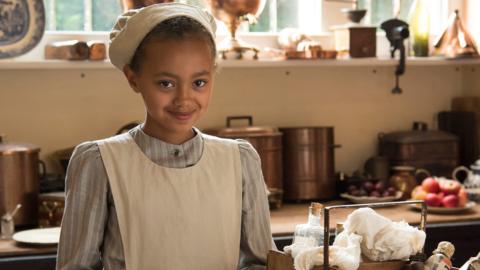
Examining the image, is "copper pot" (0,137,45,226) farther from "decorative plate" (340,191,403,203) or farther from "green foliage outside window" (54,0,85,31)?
"decorative plate" (340,191,403,203)

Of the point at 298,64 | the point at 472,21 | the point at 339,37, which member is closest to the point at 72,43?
the point at 298,64

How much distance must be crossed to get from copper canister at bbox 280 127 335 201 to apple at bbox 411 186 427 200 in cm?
35

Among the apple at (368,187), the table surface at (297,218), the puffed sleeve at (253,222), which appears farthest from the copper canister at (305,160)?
the puffed sleeve at (253,222)

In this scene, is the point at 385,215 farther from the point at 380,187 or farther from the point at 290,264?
the point at 290,264

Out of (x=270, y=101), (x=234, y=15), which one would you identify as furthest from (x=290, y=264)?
(x=270, y=101)

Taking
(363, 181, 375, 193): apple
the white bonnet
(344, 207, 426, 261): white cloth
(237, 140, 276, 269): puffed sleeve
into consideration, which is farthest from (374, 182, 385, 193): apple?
(344, 207, 426, 261): white cloth

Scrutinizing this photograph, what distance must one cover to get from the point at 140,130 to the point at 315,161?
70.2 inches

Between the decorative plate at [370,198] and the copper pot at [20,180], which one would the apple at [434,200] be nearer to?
the decorative plate at [370,198]

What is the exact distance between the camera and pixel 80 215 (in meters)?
1.41

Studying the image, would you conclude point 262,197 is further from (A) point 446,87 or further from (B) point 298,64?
(A) point 446,87

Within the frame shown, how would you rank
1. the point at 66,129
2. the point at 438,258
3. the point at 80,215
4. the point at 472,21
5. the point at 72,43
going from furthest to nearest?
1. the point at 472,21
2. the point at 66,129
3. the point at 72,43
4. the point at 80,215
5. the point at 438,258

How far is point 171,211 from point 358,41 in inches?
77.7

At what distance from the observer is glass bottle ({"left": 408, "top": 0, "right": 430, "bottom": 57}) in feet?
11.4

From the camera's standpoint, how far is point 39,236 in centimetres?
255
